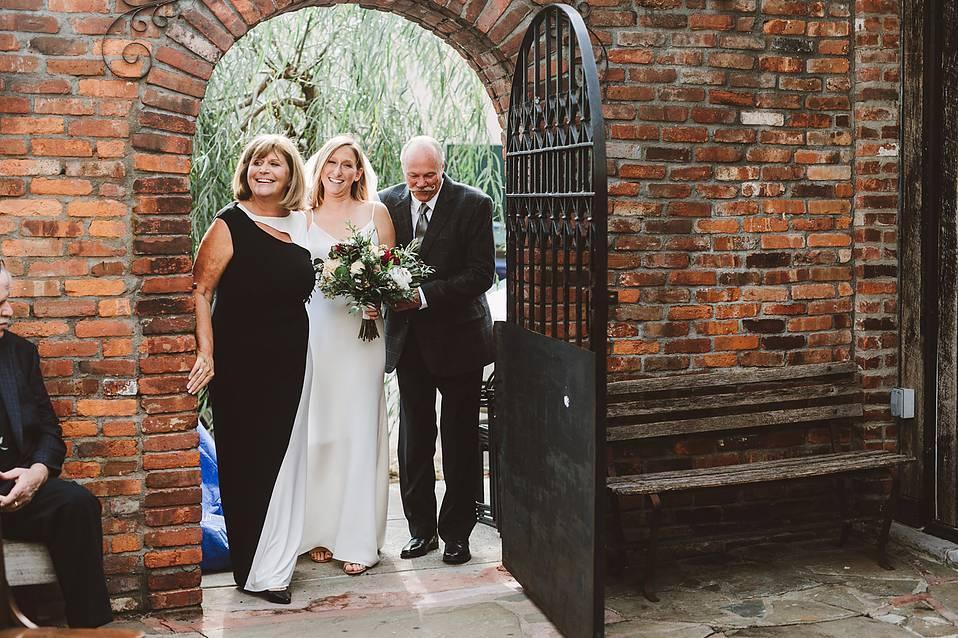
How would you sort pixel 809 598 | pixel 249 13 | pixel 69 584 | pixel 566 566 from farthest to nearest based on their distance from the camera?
pixel 809 598, pixel 249 13, pixel 566 566, pixel 69 584

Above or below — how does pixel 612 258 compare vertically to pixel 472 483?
above

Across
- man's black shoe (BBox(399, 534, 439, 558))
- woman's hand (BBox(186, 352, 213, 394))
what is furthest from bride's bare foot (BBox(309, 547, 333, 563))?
woman's hand (BBox(186, 352, 213, 394))

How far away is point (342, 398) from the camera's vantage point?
5102 mm

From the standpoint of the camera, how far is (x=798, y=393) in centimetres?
533

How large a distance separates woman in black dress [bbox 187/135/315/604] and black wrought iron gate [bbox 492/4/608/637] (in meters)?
0.97

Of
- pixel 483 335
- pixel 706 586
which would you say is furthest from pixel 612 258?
pixel 706 586

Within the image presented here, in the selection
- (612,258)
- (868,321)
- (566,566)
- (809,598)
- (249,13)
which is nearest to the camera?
(566,566)

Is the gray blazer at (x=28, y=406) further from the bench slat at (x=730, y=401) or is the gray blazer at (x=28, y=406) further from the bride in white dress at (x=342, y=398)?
the bench slat at (x=730, y=401)

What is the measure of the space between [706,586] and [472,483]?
1215mm

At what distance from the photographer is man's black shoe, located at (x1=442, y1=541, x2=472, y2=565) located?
5.21 metres

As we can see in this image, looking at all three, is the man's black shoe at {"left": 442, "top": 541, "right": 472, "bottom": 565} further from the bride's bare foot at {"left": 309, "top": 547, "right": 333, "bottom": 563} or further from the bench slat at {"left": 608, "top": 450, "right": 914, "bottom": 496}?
the bench slat at {"left": 608, "top": 450, "right": 914, "bottom": 496}

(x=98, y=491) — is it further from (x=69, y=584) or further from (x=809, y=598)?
(x=809, y=598)

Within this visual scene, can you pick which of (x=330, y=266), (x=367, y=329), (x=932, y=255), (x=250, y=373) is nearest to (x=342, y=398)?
(x=367, y=329)

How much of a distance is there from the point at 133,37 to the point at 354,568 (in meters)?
2.57
